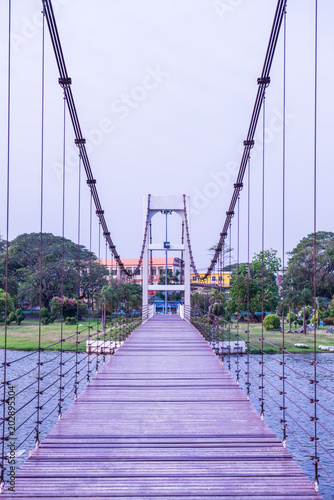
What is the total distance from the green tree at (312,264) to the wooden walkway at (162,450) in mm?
38346

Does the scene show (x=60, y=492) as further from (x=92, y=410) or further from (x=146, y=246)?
(x=146, y=246)

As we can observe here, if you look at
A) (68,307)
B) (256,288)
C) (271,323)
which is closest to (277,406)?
(271,323)

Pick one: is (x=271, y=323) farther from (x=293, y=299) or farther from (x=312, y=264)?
(x=312, y=264)

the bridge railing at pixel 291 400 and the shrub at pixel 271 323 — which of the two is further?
the shrub at pixel 271 323

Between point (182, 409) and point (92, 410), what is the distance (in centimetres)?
107

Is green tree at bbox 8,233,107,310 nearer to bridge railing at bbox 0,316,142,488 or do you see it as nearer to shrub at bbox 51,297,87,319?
shrub at bbox 51,297,87,319

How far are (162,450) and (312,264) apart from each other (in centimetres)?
4156

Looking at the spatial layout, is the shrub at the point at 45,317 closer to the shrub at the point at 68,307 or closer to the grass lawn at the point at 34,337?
the shrub at the point at 68,307

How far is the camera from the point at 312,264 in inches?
1731

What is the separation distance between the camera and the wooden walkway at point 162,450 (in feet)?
12.0

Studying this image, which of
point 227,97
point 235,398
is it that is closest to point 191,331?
point 227,97

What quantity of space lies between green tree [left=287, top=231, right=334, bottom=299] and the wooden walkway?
3835cm

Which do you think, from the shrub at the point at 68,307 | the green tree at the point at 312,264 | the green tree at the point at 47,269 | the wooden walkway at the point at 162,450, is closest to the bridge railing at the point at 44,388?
the wooden walkway at the point at 162,450

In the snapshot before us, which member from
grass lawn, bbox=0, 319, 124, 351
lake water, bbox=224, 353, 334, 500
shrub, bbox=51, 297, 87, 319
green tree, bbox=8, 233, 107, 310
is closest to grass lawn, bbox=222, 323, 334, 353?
lake water, bbox=224, 353, 334, 500
